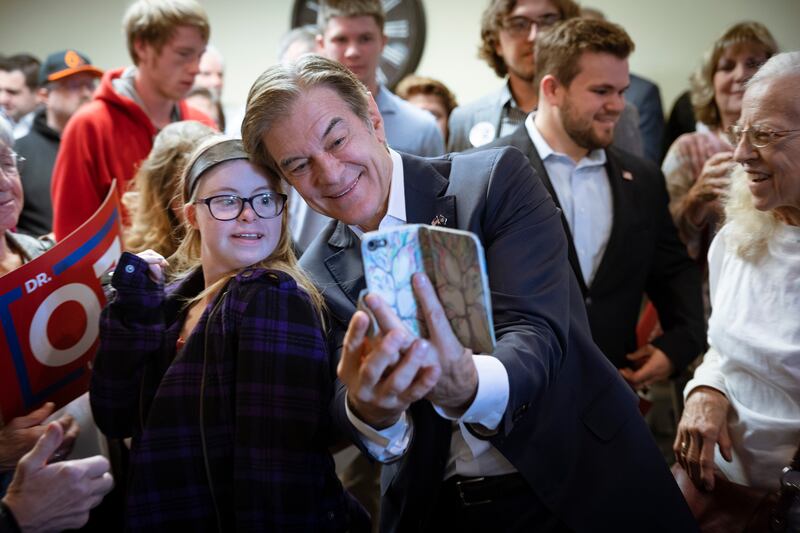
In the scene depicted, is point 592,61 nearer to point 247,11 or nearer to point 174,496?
point 174,496

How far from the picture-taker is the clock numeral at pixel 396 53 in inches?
223

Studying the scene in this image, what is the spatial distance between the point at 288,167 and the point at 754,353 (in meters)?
1.10

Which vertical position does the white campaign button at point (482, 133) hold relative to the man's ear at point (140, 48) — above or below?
below

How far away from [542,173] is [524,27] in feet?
3.39

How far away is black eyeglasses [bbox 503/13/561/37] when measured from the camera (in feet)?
10.8

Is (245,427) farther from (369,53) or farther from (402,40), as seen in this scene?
(402,40)

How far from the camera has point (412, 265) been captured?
1.16 m

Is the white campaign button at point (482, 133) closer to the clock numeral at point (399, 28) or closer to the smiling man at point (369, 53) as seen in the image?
the smiling man at point (369, 53)

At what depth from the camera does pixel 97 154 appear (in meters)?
2.86

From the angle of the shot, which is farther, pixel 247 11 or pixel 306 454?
pixel 247 11

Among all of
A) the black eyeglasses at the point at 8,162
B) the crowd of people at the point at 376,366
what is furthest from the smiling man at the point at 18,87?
the crowd of people at the point at 376,366

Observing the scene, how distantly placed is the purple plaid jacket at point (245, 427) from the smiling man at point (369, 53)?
1.66 meters

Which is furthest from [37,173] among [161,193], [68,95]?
[161,193]

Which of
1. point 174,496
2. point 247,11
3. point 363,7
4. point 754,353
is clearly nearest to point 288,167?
point 174,496
